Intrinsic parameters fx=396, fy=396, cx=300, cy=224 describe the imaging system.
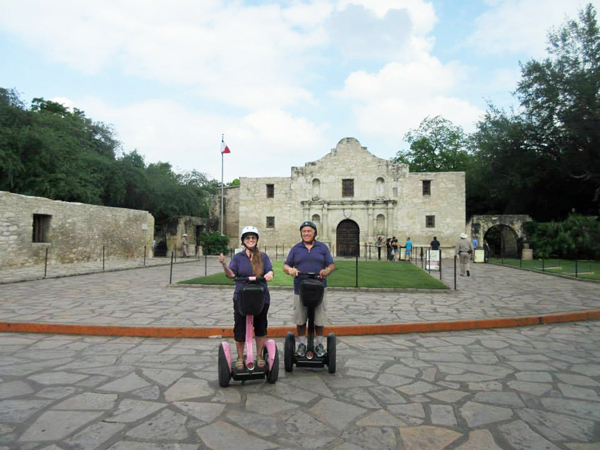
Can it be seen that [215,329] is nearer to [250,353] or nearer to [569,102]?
[250,353]

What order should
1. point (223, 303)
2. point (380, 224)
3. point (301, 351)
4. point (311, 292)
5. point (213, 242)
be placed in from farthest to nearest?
1. point (380, 224)
2. point (213, 242)
3. point (223, 303)
4. point (301, 351)
5. point (311, 292)

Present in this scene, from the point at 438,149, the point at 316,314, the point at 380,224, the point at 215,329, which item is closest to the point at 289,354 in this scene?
the point at 316,314

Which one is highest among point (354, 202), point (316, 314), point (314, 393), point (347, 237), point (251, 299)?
point (354, 202)

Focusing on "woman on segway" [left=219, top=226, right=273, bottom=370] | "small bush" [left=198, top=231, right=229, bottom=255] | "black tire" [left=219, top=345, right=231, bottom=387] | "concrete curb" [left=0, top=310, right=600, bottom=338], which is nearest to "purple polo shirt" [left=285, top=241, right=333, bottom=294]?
"woman on segway" [left=219, top=226, right=273, bottom=370]

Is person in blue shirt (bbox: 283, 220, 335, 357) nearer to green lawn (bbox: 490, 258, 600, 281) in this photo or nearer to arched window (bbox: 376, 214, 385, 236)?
green lawn (bbox: 490, 258, 600, 281)

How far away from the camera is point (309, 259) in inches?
171

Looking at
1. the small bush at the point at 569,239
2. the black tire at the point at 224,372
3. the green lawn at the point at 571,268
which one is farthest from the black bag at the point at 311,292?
the small bush at the point at 569,239

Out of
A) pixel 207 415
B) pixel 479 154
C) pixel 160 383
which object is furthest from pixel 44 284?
pixel 479 154

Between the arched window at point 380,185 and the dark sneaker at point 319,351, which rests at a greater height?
the arched window at point 380,185

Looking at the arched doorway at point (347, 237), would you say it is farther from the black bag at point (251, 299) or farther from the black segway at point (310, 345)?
the black bag at point (251, 299)

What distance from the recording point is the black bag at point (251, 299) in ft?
12.0

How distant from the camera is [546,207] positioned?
33.0 m

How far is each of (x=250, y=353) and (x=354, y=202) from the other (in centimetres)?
2775

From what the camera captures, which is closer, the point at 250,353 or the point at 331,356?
the point at 250,353
